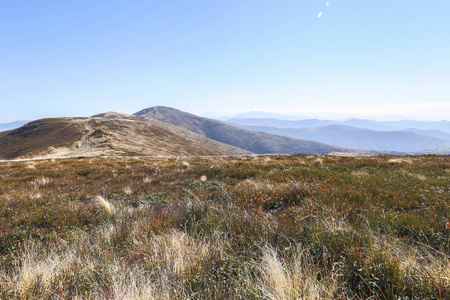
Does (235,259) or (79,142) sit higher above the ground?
(79,142)

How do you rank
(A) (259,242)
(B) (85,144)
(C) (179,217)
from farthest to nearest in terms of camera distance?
(B) (85,144)
(C) (179,217)
(A) (259,242)

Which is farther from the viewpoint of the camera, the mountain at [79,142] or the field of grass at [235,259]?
the mountain at [79,142]

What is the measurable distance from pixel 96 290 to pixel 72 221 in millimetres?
3439

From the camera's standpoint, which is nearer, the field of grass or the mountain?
the field of grass

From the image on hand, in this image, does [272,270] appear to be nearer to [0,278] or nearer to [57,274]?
[57,274]

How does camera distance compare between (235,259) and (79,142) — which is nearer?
(235,259)

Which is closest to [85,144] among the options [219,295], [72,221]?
[72,221]

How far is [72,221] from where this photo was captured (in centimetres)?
484

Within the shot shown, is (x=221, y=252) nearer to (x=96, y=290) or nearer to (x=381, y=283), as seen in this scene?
(x=96, y=290)

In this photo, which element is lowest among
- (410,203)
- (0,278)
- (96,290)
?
(410,203)

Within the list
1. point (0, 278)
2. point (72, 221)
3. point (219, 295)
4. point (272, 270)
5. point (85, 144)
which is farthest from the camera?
point (85, 144)

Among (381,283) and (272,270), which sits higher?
(272,270)

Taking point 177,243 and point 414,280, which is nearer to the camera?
point 414,280

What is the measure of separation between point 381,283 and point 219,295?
1.74 metres
